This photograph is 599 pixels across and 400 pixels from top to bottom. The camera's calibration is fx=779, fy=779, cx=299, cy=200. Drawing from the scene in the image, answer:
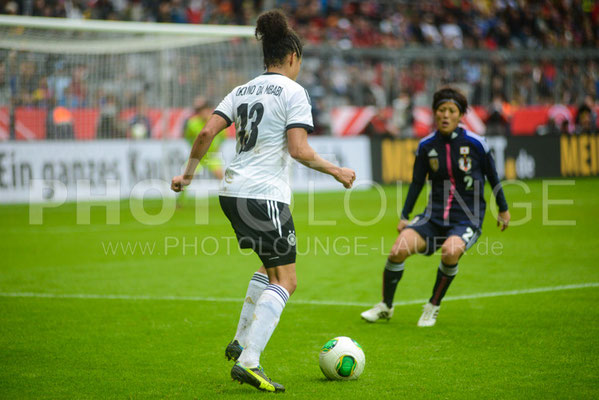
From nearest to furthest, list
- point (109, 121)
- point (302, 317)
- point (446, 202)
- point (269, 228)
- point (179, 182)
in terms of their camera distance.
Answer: point (269, 228), point (179, 182), point (446, 202), point (302, 317), point (109, 121)

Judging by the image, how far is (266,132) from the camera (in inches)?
193

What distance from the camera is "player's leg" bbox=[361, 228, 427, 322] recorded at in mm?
6906

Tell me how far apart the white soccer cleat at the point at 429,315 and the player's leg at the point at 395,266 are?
318 millimetres

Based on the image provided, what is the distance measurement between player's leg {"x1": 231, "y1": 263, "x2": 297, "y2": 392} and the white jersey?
50 cm

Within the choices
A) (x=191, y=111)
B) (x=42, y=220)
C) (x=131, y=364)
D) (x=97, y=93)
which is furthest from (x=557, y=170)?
(x=131, y=364)

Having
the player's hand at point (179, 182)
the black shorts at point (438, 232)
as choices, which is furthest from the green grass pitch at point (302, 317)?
the player's hand at point (179, 182)

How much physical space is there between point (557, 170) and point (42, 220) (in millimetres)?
14574

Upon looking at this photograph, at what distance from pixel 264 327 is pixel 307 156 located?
42.8 inches

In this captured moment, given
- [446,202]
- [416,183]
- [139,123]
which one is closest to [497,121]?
[139,123]

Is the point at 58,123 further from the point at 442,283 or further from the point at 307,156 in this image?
the point at 307,156

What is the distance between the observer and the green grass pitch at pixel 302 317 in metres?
5.10

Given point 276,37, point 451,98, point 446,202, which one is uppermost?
point 276,37

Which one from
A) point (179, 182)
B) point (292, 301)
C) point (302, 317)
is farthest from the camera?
point (292, 301)

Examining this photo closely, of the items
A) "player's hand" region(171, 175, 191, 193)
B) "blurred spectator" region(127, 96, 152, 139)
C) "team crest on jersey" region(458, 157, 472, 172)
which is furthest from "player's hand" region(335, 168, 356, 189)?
"blurred spectator" region(127, 96, 152, 139)
